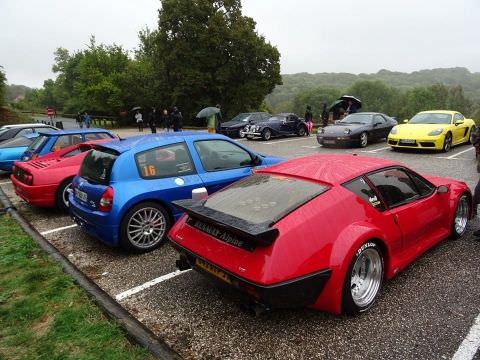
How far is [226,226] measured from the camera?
3000 mm

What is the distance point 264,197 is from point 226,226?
0.59 meters

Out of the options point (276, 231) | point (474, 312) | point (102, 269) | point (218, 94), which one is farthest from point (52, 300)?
point (218, 94)

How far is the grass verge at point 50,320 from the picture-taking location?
2889mm

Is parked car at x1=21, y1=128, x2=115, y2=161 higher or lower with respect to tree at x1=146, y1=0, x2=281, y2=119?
lower

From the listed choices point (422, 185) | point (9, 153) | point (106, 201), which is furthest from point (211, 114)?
point (422, 185)

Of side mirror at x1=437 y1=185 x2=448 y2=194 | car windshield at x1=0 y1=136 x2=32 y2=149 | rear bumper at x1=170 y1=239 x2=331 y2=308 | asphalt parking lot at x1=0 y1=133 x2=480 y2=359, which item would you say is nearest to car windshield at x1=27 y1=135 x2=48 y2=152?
car windshield at x1=0 y1=136 x2=32 y2=149

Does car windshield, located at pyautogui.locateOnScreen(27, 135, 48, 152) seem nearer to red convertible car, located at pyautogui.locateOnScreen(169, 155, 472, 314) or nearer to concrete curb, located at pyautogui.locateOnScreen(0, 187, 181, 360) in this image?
concrete curb, located at pyautogui.locateOnScreen(0, 187, 181, 360)

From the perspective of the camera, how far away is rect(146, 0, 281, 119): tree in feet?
106

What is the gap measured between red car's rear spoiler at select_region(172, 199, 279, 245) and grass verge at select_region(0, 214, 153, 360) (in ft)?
3.61

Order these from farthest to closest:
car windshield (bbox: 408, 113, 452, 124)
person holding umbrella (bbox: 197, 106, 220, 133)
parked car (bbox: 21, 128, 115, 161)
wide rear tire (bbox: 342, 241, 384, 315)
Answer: person holding umbrella (bbox: 197, 106, 220, 133), car windshield (bbox: 408, 113, 452, 124), parked car (bbox: 21, 128, 115, 161), wide rear tire (bbox: 342, 241, 384, 315)

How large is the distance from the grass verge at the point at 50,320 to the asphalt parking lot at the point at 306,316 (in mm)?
333

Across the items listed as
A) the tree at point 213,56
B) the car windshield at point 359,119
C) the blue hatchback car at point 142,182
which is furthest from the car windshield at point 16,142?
the tree at point 213,56

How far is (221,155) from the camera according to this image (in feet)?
18.7

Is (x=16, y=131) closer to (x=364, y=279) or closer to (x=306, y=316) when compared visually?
(x=306, y=316)
